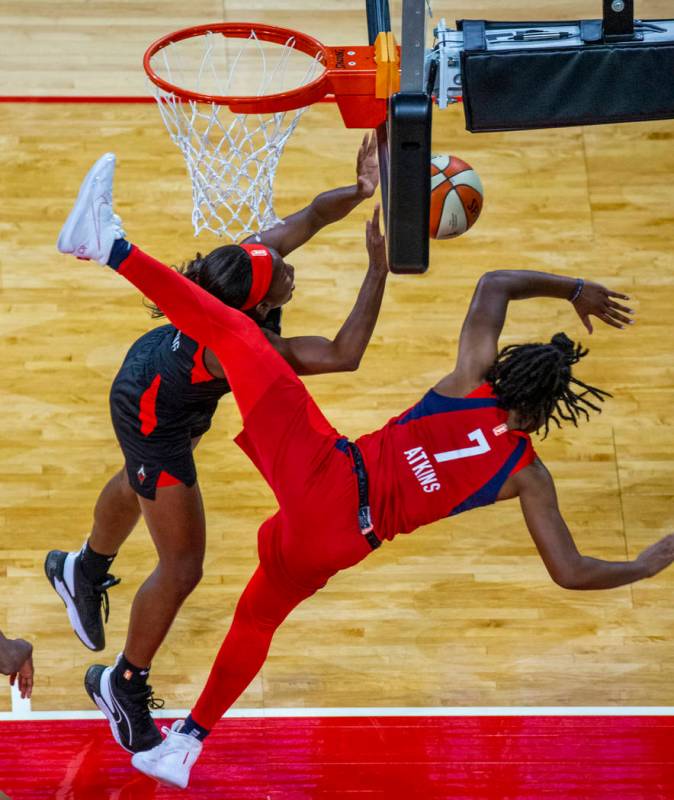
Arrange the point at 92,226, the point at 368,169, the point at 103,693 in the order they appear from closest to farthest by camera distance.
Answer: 1. the point at 92,226
2. the point at 103,693
3. the point at 368,169

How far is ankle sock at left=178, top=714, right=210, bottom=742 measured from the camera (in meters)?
3.81

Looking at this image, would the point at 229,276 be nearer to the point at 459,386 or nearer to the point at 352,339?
the point at 352,339

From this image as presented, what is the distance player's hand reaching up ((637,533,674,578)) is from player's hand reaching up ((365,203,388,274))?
41.9 inches

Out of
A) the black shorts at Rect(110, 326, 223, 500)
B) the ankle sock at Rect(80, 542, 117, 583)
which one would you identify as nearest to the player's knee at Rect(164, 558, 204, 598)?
the black shorts at Rect(110, 326, 223, 500)

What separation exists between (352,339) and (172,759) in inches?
51.8

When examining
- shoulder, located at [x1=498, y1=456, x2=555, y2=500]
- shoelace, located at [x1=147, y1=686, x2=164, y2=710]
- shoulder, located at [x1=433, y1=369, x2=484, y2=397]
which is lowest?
shoelace, located at [x1=147, y1=686, x2=164, y2=710]

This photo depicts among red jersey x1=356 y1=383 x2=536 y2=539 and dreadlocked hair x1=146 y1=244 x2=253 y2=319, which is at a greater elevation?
dreadlocked hair x1=146 y1=244 x2=253 y2=319

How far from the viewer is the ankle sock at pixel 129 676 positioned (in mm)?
3867

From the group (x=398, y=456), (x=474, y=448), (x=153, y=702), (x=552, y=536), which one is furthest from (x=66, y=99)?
(x=552, y=536)

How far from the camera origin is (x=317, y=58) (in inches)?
152

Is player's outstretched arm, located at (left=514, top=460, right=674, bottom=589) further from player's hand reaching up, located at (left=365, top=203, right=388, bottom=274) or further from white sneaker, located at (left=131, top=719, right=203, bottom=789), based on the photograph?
white sneaker, located at (left=131, top=719, right=203, bottom=789)

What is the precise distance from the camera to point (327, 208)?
4098 millimetres

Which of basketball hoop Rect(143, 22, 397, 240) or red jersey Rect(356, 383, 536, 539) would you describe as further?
basketball hoop Rect(143, 22, 397, 240)

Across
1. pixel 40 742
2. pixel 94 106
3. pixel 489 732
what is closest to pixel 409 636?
pixel 489 732
